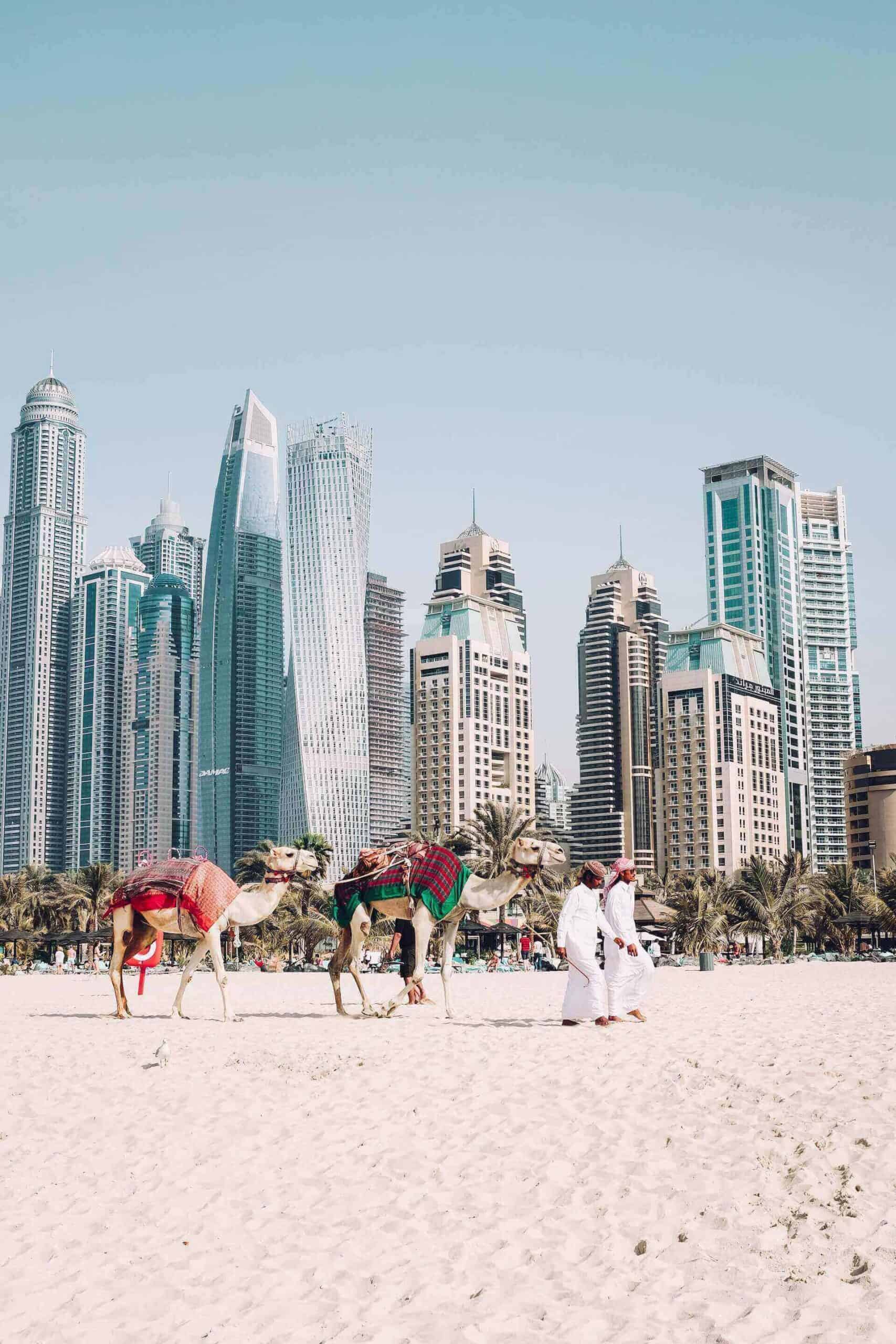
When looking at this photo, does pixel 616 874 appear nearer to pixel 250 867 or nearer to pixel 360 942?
pixel 360 942

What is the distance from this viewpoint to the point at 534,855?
59.0ft

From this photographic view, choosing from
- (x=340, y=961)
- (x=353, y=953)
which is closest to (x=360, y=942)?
(x=353, y=953)

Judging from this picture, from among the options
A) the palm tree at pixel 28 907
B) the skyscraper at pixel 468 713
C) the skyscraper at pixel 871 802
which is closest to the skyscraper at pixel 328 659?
the skyscraper at pixel 468 713

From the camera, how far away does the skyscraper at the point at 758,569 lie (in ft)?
641

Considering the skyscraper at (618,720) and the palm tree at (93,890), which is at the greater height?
the skyscraper at (618,720)

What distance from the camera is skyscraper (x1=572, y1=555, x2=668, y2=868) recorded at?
174625 millimetres

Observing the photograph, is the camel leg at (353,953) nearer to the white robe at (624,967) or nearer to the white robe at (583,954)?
the white robe at (583,954)

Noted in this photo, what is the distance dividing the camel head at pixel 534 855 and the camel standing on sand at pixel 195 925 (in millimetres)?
3472

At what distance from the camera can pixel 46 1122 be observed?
12.8 meters

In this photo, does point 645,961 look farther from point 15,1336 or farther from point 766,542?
point 766,542

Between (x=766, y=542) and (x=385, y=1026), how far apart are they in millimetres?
187288

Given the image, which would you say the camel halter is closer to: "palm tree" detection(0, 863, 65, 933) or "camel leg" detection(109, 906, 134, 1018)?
"camel leg" detection(109, 906, 134, 1018)

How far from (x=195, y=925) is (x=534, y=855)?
486 centimetres

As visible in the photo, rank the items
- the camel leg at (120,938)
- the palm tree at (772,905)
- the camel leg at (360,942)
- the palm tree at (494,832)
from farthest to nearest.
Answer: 1. the palm tree at (494,832)
2. the palm tree at (772,905)
3. the camel leg at (120,938)
4. the camel leg at (360,942)
